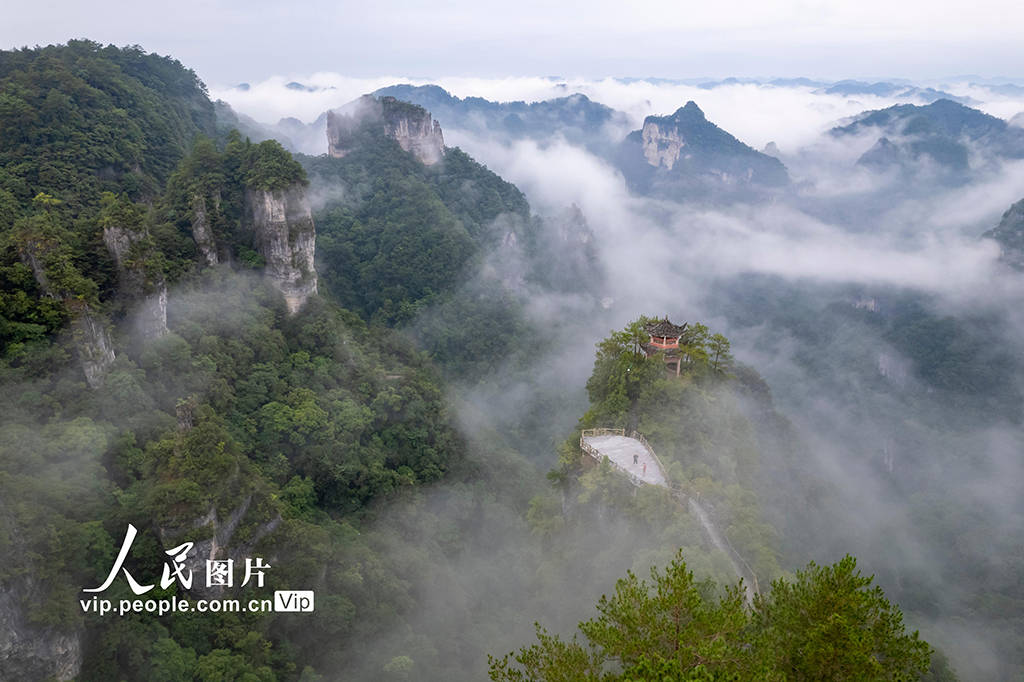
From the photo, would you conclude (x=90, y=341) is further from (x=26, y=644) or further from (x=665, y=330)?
(x=665, y=330)

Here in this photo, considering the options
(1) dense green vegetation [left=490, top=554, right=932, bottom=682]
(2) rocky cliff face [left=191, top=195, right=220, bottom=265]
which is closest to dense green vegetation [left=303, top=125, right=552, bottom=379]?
(2) rocky cliff face [left=191, top=195, right=220, bottom=265]

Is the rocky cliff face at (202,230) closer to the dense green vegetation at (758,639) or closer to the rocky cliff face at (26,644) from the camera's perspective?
the rocky cliff face at (26,644)

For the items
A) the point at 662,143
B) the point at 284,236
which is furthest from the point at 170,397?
the point at 662,143

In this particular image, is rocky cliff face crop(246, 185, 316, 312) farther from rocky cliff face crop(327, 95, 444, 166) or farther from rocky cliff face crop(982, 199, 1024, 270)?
rocky cliff face crop(982, 199, 1024, 270)

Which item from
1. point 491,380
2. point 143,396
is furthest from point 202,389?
point 491,380

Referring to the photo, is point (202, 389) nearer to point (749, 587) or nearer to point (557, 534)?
point (557, 534)

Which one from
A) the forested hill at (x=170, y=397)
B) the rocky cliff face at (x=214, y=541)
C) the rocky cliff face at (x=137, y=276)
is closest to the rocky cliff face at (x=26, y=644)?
the forested hill at (x=170, y=397)

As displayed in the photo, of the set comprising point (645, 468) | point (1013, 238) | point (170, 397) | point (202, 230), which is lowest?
point (1013, 238)

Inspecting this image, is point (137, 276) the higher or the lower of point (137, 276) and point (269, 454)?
the higher
